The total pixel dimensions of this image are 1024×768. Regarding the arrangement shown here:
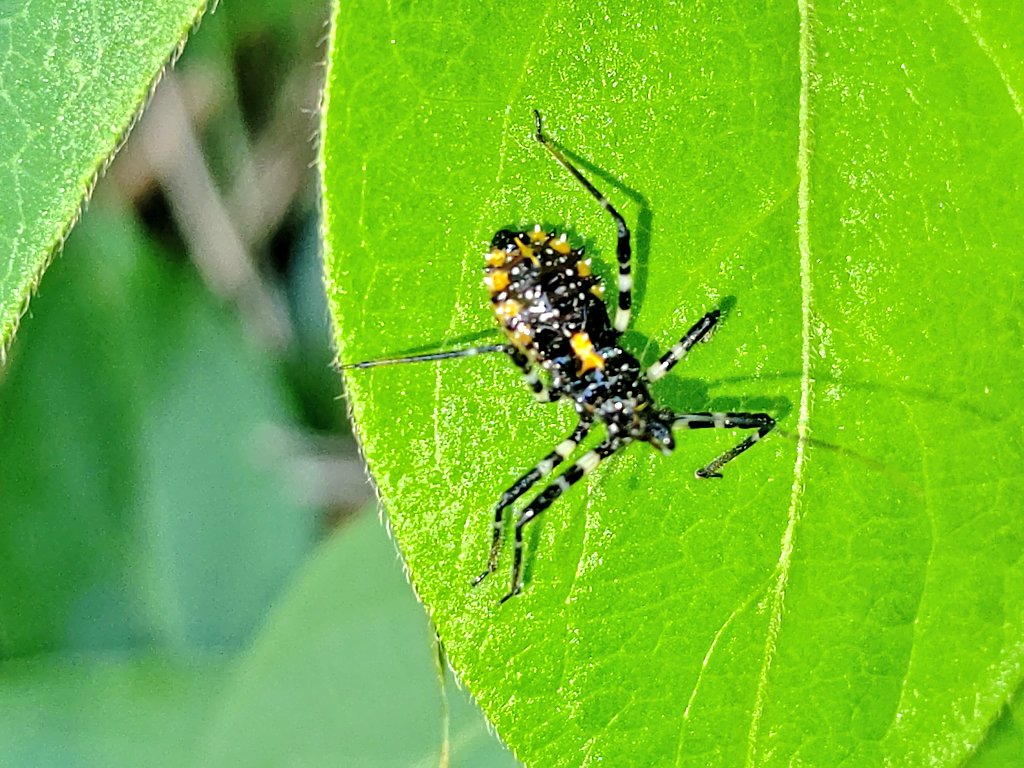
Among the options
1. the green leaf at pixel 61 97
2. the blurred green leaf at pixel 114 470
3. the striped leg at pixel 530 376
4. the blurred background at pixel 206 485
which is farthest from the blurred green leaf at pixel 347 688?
the green leaf at pixel 61 97

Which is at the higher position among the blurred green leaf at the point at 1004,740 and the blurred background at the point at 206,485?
the blurred background at the point at 206,485

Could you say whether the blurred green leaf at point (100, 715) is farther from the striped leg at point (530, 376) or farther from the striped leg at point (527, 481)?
the striped leg at point (530, 376)

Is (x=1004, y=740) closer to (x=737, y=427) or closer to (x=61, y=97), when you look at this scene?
(x=737, y=427)

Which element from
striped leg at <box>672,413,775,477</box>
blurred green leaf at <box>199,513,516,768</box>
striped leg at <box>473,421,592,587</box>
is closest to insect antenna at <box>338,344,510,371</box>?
striped leg at <box>473,421,592,587</box>

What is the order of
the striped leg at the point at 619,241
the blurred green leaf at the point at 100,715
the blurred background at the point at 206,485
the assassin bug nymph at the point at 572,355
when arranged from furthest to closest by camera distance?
the blurred green leaf at the point at 100,715, the blurred background at the point at 206,485, the assassin bug nymph at the point at 572,355, the striped leg at the point at 619,241

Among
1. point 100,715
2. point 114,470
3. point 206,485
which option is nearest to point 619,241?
point 206,485

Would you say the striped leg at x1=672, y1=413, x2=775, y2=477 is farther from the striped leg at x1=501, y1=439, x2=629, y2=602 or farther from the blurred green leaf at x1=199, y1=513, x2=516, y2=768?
the blurred green leaf at x1=199, y1=513, x2=516, y2=768
